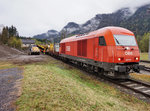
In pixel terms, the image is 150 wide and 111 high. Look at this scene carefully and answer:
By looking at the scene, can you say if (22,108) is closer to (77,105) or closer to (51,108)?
(51,108)

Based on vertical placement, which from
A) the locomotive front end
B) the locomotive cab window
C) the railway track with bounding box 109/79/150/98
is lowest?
the railway track with bounding box 109/79/150/98

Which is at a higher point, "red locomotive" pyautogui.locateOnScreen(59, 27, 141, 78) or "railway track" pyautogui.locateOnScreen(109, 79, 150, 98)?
"red locomotive" pyautogui.locateOnScreen(59, 27, 141, 78)

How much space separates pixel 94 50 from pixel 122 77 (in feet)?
9.55

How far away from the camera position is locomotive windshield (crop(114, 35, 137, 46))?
8.16 meters

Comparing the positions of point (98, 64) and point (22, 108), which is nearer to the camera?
point (22, 108)

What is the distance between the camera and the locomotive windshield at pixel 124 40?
321 inches

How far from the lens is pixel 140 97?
6.29 meters

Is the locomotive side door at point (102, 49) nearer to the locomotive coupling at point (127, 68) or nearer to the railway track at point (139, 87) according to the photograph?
the locomotive coupling at point (127, 68)

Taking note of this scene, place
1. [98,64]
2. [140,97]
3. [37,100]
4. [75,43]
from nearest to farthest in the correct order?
[37,100] < [140,97] < [98,64] < [75,43]

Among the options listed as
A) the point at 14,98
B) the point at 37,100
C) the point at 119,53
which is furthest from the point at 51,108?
the point at 119,53

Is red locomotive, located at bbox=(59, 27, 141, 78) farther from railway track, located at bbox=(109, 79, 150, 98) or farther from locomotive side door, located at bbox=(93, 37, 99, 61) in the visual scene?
railway track, located at bbox=(109, 79, 150, 98)

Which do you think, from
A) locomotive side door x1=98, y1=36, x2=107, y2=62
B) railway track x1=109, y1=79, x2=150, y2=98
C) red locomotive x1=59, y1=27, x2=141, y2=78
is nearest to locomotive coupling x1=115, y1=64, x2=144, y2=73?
red locomotive x1=59, y1=27, x2=141, y2=78

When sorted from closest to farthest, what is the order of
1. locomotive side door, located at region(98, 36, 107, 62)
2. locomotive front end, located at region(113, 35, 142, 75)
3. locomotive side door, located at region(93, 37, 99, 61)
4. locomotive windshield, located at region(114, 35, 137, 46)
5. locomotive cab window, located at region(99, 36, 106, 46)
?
locomotive front end, located at region(113, 35, 142, 75), locomotive windshield, located at region(114, 35, 137, 46), locomotive side door, located at region(98, 36, 107, 62), locomotive cab window, located at region(99, 36, 106, 46), locomotive side door, located at region(93, 37, 99, 61)

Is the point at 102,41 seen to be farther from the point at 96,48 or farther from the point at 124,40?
the point at 124,40
